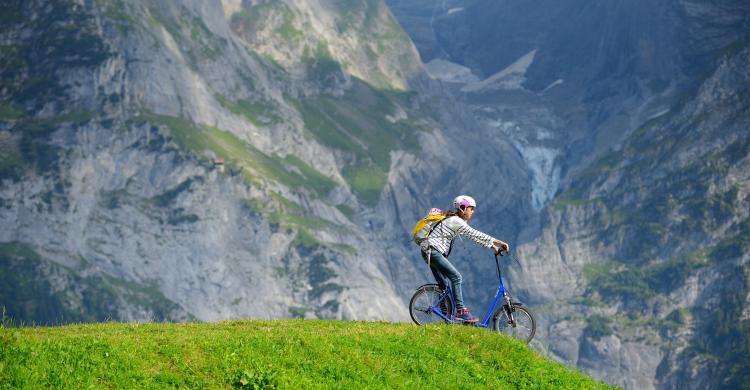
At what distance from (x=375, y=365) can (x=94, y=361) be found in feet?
31.3

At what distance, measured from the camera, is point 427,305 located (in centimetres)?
4488

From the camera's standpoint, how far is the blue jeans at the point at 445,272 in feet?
141

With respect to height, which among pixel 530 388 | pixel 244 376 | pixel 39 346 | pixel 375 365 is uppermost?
pixel 530 388

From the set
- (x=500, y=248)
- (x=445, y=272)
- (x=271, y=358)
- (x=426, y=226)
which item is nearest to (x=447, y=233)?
(x=426, y=226)

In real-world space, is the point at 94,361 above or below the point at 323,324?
below

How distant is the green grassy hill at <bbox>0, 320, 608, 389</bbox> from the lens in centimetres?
3297

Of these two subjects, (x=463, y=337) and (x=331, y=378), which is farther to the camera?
(x=463, y=337)

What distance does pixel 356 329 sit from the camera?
41875 millimetres

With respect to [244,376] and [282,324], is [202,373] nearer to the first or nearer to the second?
[244,376]

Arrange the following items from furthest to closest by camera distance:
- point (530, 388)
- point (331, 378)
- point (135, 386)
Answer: point (530, 388)
point (331, 378)
point (135, 386)

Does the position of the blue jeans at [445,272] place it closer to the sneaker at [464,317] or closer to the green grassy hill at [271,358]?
the sneaker at [464,317]

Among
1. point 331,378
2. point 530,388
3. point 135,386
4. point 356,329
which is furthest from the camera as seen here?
point 356,329

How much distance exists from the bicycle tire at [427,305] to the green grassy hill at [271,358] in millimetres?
2039

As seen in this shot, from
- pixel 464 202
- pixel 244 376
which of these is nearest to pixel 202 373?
pixel 244 376
